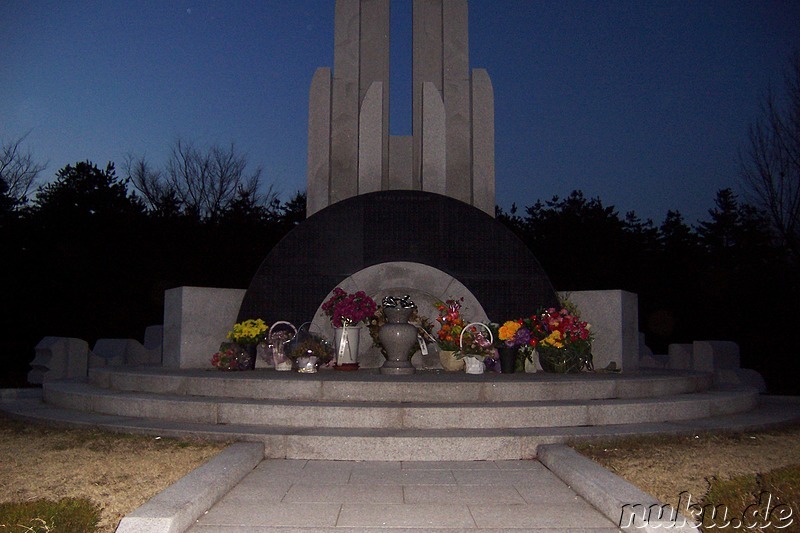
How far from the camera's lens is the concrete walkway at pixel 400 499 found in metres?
4.46

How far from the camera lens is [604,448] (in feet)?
20.7

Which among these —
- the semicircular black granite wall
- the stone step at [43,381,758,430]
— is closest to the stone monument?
the semicircular black granite wall

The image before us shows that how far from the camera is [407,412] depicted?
6.89 meters

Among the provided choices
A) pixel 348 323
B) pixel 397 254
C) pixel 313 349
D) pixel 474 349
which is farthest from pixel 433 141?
pixel 313 349

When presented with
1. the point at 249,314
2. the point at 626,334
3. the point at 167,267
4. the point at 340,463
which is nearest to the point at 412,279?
the point at 249,314

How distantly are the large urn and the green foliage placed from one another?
4.87 metres

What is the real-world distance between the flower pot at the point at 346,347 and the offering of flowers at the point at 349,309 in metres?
0.11

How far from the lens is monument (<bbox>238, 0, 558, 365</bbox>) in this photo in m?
10.9

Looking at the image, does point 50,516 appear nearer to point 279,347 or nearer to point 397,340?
point 397,340

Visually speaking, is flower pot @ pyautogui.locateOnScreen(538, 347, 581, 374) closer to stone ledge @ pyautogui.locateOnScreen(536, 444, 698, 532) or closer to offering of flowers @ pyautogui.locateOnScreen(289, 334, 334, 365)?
offering of flowers @ pyautogui.locateOnScreen(289, 334, 334, 365)

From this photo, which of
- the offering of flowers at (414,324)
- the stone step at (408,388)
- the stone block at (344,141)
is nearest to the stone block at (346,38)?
the stone block at (344,141)

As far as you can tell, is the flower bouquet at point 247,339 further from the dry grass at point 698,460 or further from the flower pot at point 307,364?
the dry grass at point 698,460

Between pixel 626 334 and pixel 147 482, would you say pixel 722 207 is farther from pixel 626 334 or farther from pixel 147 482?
pixel 147 482

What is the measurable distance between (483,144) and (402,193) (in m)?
1.89
